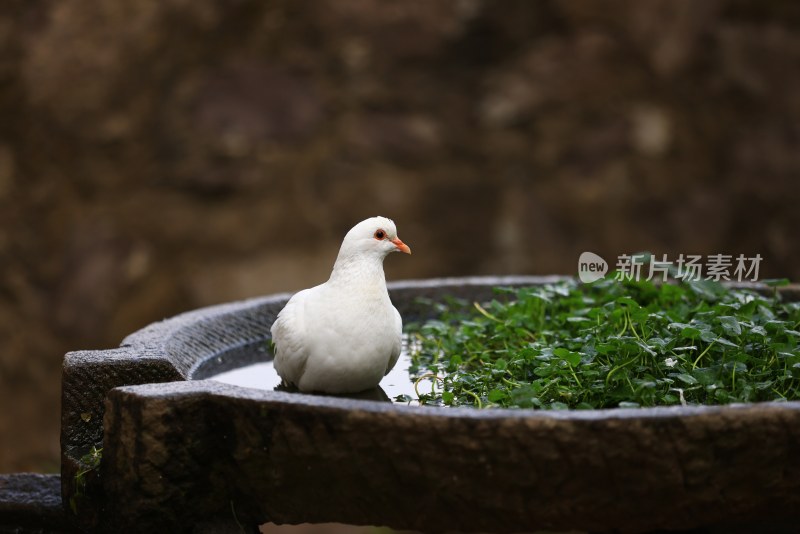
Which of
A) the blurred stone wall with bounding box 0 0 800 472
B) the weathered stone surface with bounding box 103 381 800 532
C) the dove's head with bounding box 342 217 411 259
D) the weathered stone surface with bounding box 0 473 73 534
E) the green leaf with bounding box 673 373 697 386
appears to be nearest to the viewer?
the weathered stone surface with bounding box 103 381 800 532

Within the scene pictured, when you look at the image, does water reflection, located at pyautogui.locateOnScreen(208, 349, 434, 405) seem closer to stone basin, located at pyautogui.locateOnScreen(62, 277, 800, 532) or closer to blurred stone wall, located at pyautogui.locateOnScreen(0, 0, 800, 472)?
stone basin, located at pyautogui.locateOnScreen(62, 277, 800, 532)

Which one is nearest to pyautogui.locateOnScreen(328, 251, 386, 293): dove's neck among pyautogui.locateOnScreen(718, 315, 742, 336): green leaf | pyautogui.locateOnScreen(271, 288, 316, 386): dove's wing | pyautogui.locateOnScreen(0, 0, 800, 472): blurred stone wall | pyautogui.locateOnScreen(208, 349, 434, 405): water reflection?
pyautogui.locateOnScreen(271, 288, 316, 386): dove's wing

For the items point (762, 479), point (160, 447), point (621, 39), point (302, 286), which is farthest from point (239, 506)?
point (621, 39)

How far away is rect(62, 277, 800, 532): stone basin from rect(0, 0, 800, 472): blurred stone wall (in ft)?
11.5

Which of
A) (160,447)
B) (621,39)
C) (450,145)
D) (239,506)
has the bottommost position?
(239,506)

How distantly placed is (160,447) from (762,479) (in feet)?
3.66

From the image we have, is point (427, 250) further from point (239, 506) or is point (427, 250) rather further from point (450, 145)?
point (239, 506)

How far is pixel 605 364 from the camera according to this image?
6.84 ft

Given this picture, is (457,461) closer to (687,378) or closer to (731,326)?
(687,378)

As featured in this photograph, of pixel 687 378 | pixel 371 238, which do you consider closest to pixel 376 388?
pixel 371 238

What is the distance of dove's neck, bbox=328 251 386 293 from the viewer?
6.66ft

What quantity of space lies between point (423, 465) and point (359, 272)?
1.69ft

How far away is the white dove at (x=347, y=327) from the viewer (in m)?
1.97

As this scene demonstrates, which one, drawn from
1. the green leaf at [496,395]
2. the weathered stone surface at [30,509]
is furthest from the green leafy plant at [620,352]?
the weathered stone surface at [30,509]
